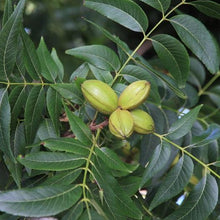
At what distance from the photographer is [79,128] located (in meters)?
1.16

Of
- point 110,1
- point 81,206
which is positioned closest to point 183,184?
point 81,206

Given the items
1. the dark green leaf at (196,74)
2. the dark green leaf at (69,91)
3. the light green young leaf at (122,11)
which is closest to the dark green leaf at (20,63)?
the dark green leaf at (69,91)

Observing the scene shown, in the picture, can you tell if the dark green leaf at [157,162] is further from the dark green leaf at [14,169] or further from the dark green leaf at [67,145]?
the dark green leaf at [14,169]

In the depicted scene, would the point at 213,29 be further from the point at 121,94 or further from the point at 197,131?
the point at 121,94

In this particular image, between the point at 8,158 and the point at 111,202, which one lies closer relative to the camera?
the point at 111,202

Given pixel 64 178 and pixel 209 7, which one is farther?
pixel 209 7

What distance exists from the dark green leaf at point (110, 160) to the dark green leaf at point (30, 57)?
1.05 ft

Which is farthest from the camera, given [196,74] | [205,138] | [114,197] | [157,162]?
[196,74]

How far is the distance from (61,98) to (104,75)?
0.16m

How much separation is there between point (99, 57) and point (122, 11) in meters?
0.16

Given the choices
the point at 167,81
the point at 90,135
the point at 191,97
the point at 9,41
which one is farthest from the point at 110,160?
the point at 191,97

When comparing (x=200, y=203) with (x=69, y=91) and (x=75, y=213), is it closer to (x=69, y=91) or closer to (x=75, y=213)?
(x=75, y=213)

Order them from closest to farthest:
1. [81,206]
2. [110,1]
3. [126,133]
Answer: [81,206] < [126,133] < [110,1]

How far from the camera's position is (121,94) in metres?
1.22
